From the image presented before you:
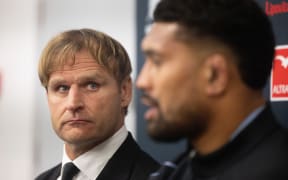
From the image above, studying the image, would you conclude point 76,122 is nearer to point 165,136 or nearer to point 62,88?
point 62,88

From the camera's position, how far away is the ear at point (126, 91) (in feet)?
5.26

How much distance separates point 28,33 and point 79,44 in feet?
4.05

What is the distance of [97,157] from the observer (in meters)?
1.54

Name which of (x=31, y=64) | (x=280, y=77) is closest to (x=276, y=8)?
(x=280, y=77)

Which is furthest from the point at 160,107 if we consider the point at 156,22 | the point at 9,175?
the point at 9,175

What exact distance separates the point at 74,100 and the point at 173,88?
514mm

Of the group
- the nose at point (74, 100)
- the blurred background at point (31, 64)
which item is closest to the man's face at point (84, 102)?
the nose at point (74, 100)

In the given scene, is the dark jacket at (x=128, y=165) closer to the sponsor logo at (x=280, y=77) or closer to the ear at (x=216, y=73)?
the sponsor logo at (x=280, y=77)

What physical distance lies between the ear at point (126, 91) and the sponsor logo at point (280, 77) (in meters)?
0.42

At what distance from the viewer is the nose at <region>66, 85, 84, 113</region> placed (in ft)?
4.95

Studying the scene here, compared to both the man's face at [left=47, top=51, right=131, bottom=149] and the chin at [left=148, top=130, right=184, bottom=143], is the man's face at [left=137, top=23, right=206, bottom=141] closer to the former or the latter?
the chin at [left=148, top=130, right=184, bottom=143]

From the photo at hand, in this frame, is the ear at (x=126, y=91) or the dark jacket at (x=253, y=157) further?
the ear at (x=126, y=91)

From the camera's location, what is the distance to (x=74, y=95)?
1518 mm

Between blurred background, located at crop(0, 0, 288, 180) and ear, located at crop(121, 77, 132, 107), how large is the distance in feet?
2.24
